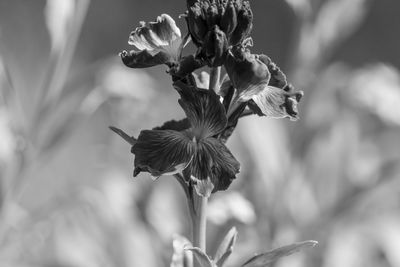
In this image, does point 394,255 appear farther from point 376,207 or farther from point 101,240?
point 101,240

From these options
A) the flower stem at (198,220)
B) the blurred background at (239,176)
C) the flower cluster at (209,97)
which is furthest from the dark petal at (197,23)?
the blurred background at (239,176)

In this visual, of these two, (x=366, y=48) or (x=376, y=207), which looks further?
(x=366, y=48)

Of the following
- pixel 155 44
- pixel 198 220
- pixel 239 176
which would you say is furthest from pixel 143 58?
pixel 239 176

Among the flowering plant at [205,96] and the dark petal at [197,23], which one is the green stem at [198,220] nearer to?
the flowering plant at [205,96]

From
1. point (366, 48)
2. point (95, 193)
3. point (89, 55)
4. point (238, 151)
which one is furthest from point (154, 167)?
point (366, 48)

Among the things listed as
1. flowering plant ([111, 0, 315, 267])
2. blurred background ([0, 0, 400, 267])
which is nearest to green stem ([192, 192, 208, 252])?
flowering plant ([111, 0, 315, 267])

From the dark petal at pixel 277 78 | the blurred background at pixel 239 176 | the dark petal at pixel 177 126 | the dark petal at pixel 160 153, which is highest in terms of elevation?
the blurred background at pixel 239 176
